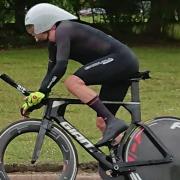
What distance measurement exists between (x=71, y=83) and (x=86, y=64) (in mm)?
270

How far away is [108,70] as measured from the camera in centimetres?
557

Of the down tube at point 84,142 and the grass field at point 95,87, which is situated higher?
the down tube at point 84,142

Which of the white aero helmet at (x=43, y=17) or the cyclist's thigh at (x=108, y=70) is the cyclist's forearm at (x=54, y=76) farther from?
the white aero helmet at (x=43, y=17)

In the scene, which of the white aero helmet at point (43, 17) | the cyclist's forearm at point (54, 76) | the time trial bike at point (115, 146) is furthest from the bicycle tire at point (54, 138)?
the white aero helmet at point (43, 17)

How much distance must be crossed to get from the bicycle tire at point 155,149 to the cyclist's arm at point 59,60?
0.89m

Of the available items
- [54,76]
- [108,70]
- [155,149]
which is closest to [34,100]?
[54,76]

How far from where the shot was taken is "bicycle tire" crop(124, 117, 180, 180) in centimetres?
→ 551

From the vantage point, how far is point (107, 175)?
5.52m

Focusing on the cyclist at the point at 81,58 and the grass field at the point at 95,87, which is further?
the grass field at the point at 95,87

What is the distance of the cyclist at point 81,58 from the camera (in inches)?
212

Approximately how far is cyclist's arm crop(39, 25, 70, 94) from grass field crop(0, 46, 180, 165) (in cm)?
152

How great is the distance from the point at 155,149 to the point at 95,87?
5.96 m

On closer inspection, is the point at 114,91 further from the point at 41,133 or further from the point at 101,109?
the point at 41,133

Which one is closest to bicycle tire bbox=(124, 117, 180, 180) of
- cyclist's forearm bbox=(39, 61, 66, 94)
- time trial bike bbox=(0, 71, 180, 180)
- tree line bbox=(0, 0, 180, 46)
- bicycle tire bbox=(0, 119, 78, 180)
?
time trial bike bbox=(0, 71, 180, 180)
